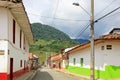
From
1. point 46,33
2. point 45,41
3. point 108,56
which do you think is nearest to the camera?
point 108,56

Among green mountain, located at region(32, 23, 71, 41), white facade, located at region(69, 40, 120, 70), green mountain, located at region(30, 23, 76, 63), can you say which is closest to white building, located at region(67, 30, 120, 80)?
white facade, located at region(69, 40, 120, 70)

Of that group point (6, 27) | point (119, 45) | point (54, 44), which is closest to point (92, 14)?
point (119, 45)

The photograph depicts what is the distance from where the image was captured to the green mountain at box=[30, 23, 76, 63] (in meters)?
144

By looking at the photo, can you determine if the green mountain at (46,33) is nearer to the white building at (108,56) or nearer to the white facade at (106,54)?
the white facade at (106,54)

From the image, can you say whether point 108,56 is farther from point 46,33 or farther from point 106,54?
point 46,33

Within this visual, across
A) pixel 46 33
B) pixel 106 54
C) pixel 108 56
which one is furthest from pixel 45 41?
pixel 108 56

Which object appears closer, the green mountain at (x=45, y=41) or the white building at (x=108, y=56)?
the white building at (x=108, y=56)

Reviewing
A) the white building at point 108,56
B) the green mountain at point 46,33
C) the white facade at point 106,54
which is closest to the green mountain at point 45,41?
the green mountain at point 46,33

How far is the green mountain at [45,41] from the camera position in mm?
143875

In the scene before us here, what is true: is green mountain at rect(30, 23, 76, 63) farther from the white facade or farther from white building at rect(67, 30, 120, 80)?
white building at rect(67, 30, 120, 80)

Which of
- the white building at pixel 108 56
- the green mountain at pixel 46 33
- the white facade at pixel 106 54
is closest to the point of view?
the white building at pixel 108 56

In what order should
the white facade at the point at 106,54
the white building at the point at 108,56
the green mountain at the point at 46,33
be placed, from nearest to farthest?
the white building at the point at 108,56 → the white facade at the point at 106,54 → the green mountain at the point at 46,33

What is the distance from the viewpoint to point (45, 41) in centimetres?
15350

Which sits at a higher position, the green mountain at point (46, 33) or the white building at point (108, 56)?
the green mountain at point (46, 33)
